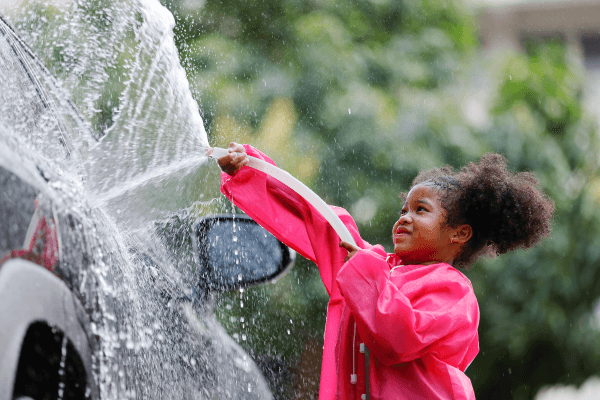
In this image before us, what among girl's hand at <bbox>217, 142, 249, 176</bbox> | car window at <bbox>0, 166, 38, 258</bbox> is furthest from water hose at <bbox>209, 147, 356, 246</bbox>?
car window at <bbox>0, 166, 38, 258</bbox>

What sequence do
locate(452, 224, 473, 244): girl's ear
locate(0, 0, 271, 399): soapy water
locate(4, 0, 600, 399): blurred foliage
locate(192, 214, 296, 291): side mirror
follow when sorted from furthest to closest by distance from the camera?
locate(4, 0, 600, 399): blurred foliage
locate(192, 214, 296, 291): side mirror
locate(452, 224, 473, 244): girl's ear
locate(0, 0, 271, 399): soapy water

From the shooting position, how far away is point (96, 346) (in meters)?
1.05

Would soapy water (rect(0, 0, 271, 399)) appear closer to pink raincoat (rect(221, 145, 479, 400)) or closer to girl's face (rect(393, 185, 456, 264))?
pink raincoat (rect(221, 145, 479, 400))

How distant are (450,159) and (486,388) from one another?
102 inches

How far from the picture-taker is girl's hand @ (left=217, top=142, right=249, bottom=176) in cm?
178

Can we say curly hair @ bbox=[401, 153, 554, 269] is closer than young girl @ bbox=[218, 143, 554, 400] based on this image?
No

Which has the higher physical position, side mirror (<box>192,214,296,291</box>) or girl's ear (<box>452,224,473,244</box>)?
girl's ear (<box>452,224,473,244</box>)

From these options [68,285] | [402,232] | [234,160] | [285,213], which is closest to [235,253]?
[285,213]

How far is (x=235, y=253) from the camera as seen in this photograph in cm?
229

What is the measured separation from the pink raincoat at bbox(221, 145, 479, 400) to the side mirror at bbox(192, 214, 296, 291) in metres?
0.41

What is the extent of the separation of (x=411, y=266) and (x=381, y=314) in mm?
380

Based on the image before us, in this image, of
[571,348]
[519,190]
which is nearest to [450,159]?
[571,348]

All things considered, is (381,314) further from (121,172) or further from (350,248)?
(121,172)

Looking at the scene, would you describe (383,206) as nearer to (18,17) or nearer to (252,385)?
(252,385)
